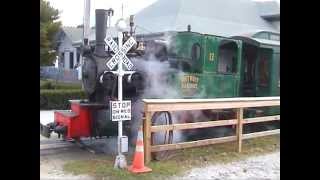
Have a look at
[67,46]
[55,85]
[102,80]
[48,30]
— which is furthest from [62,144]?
[48,30]

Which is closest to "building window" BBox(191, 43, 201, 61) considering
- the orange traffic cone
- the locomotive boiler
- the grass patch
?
the locomotive boiler

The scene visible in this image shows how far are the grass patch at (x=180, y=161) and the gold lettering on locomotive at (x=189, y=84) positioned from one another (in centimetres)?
89

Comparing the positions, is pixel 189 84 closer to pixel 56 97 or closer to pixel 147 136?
pixel 147 136

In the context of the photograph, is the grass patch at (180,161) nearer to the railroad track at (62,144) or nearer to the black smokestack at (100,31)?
the railroad track at (62,144)

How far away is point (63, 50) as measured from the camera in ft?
53.7

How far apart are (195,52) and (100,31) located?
71.9 inches

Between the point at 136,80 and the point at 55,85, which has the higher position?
the point at 136,80

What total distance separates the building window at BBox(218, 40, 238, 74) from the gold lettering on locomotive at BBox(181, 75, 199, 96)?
0.86 m

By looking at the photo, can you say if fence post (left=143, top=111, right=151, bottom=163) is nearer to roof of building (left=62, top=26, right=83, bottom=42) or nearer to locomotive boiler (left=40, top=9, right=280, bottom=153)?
locomotive boiler (left=40, top=9, right=280, bottom=153)

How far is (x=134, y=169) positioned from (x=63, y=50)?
1198 cm

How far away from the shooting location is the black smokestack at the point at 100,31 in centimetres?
606

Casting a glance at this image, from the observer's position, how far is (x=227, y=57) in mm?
7812
